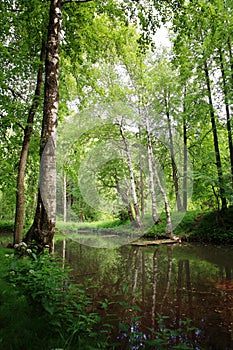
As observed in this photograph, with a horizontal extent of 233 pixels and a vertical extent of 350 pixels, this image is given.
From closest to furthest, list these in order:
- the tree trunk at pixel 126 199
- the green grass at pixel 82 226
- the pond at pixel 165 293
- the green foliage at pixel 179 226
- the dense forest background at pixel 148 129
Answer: the pond at pixel 165 293, the dense forest background at pixel 148 129, the green foliage at pixel 179 226, the tree trunk at pixel 126 199, the green grass at pixel 82 226

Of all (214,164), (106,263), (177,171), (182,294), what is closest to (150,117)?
(177,171)

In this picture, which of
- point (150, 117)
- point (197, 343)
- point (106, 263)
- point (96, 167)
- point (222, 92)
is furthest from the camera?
point (150, 117)

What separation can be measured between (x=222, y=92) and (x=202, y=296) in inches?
491

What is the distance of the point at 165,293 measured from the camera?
5.37m

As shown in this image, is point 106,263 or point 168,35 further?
point 168,35

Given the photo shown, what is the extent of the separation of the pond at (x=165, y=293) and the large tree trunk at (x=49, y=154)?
142cm

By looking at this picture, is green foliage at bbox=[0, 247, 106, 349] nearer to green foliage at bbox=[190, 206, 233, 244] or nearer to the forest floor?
the forest floor

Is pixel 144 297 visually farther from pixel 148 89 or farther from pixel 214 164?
pixel 148 89

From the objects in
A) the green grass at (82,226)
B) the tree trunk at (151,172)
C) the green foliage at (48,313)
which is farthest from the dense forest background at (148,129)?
the green foliage at (48,313)

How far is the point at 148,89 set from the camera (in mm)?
16656

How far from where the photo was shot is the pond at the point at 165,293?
3615 mm

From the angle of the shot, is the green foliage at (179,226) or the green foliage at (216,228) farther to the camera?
the green foliage at (179,226)

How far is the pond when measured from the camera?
3615mm

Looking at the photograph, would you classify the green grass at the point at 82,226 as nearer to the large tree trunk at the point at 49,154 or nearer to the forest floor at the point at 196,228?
the forest floor at the point at 196,228
